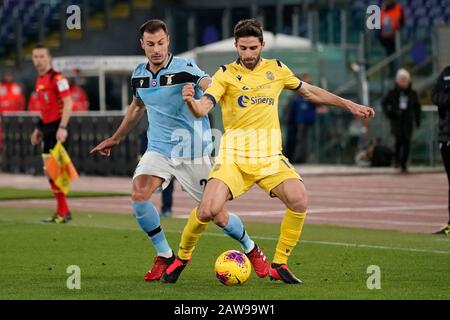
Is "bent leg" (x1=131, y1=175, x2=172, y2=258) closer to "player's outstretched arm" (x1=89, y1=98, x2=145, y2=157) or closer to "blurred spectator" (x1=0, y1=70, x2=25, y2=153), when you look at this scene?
"player's outstretched arm" (x1=89, y1=98, x2=145, y2=157)

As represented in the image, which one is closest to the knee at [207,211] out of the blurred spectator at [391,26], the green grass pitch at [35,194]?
the green grass pitch at [35,194]

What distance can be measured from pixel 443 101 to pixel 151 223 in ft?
18.9

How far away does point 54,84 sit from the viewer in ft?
61.5

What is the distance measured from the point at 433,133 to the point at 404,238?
1498 cm

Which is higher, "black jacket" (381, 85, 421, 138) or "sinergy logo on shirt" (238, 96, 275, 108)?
"sinergy logo on shirt" (238, 96, 275, 108)

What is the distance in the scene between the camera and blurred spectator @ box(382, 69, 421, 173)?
98.3ft

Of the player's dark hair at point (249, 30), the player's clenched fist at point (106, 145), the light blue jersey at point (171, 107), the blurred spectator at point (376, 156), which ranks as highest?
the player's dark hair at point (249, 30)

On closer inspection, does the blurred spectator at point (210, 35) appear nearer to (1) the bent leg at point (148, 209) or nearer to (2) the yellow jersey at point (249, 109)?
(1) the bent leg at point (148, 209)

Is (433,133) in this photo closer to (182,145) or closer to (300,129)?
(300,129)

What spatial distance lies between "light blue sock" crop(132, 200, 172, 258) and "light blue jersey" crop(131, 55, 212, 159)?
1.74ft

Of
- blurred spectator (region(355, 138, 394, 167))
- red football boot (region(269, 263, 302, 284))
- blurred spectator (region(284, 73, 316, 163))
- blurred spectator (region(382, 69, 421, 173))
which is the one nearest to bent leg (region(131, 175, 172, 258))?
red football boot (region(269, 263, 302, 284))

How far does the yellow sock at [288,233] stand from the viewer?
11.5 m

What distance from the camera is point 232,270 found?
11352 millimetres

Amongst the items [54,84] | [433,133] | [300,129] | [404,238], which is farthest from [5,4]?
[404,238]
